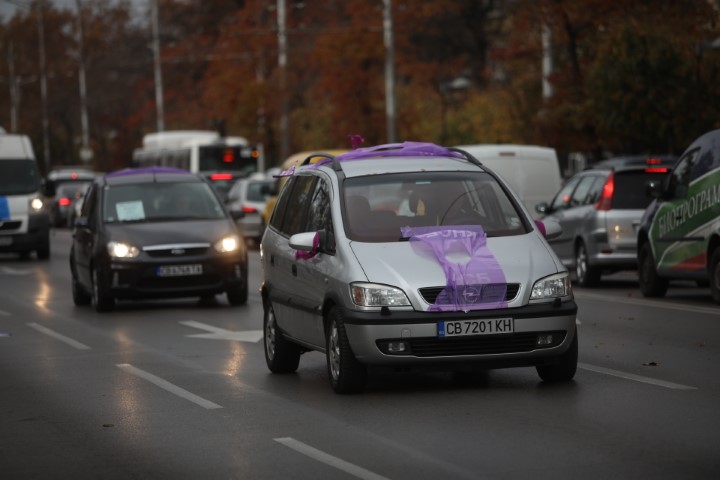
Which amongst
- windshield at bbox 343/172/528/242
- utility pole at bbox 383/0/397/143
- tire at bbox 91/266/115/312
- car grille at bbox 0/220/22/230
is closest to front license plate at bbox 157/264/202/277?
tire at bbox 91/266/115/312

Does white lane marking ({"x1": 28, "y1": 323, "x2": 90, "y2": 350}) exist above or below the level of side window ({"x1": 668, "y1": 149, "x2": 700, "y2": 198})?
below

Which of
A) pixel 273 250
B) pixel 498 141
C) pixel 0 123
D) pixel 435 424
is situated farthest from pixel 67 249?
pixel 0 123

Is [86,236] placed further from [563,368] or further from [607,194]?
[563,368]

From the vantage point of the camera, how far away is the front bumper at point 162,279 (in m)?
20.3

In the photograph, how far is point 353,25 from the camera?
54.7m

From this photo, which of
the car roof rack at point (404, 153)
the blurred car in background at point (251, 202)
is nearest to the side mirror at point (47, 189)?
the blurred car in background at point (251, 202)

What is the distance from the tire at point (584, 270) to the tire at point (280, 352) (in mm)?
10430

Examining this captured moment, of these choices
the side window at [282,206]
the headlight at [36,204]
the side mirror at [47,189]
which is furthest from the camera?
the side mirror at [47,189]

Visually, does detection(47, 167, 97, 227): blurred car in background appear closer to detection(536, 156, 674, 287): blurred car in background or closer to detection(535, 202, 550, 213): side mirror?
detection(535, 202, 550, 213): side mirror

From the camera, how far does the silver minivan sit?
437 inches

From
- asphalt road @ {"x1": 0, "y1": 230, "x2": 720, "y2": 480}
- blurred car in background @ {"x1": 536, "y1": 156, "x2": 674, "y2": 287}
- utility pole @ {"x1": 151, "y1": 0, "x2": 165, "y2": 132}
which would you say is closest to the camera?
asphalt road @ {"x1": 0, "y1": 230, "x2": 720, "y2": 480}

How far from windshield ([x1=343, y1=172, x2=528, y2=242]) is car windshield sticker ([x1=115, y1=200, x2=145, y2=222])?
365 inches

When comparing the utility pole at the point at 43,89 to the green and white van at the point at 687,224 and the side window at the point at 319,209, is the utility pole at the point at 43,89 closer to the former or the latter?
the green and white van at the point at 687,224

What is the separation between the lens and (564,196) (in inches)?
978
